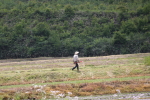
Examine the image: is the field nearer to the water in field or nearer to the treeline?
the water in field

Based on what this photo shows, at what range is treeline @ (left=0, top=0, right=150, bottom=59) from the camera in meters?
60.8

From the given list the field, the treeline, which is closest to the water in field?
the field

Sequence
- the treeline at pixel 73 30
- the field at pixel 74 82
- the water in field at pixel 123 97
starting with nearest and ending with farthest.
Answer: the water in field at pixel 123 97 → the field at pixel 74 82 → the treeline at pixel 73 30

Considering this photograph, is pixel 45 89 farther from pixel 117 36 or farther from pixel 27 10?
pixel 27 10

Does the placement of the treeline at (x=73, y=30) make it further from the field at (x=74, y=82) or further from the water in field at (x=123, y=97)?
the water in field at (x=123, y=97)

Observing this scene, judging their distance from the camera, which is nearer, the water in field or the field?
the water in field

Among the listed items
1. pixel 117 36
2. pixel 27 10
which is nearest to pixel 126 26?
pixel 117 36

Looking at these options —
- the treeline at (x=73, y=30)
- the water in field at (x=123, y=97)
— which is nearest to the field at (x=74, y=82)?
the water in field at (x=123, y=97)

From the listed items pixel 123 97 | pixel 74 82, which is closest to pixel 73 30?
pixel 74 82

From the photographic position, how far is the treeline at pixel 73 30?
199ft

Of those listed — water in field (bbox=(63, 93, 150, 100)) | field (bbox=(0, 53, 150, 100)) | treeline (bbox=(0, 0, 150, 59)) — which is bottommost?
water in field (bbox=(63, 93, 150, 100))

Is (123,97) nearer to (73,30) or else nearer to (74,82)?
(74,82)

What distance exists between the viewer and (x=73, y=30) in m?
70.2

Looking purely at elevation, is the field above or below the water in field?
above
